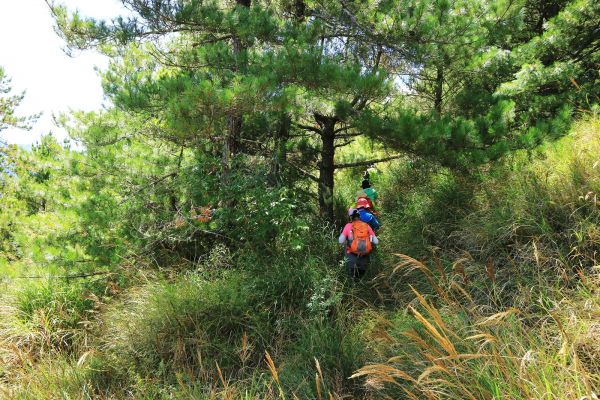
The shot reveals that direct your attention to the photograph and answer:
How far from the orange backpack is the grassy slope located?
394 mm

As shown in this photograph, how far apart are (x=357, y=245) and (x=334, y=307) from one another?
845 mm

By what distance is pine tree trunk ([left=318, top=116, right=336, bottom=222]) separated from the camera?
6738 millimetres

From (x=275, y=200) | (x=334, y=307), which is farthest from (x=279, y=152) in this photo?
(x=334, y=307)

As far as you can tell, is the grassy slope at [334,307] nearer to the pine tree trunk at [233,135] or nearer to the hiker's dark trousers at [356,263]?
the hiker's dark trousers at [356,263]

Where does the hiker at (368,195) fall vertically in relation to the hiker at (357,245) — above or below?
above

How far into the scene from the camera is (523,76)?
604cm

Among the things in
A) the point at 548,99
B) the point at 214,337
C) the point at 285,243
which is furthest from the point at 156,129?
the point at 548,99

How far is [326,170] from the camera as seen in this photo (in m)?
6.95

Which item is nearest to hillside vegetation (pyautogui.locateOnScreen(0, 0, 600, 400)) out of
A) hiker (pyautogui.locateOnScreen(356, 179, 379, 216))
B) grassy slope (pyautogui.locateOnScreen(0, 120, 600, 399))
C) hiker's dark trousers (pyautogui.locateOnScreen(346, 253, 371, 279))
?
grassy slope (pyautogui.locateOnScreen(0, 120, 600, 399))

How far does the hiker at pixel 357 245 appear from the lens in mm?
5051

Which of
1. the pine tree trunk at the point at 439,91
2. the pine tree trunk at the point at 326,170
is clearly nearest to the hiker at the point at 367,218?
the pine tree trunk at the point at 326,170

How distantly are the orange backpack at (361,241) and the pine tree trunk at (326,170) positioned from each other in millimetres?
1560

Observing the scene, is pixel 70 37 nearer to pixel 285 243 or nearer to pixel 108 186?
pixel 108 186

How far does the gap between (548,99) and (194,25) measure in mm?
5563
